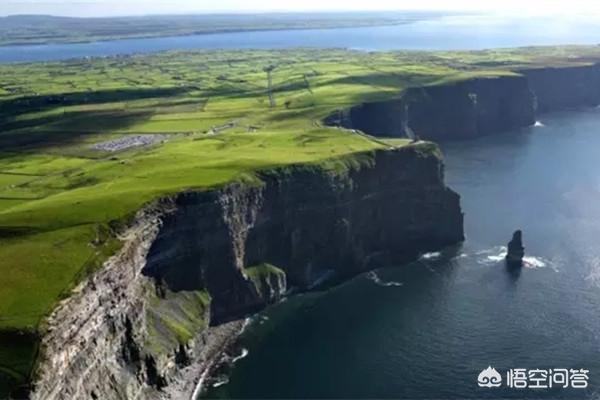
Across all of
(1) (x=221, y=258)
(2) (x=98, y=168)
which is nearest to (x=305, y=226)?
(1) (x=221, y=258)

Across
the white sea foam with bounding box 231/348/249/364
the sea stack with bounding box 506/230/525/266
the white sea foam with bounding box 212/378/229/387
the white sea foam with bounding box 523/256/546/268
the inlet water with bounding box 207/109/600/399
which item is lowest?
the white sea foam with bounding box 212/378/229/387

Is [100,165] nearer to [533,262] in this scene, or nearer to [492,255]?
[492,255]

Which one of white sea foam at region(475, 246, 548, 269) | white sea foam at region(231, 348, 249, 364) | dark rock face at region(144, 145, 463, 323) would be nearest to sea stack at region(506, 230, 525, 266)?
white sea foam at region(475, 246, 548, 269)

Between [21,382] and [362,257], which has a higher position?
[21,382]

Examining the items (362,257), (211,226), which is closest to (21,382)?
(211,226)

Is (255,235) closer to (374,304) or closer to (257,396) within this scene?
(374,304)

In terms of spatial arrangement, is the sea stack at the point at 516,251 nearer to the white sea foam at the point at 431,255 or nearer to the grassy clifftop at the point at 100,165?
the white sea foam at the point at 431,255

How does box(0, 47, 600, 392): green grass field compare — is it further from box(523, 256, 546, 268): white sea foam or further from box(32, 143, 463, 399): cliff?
box(523, 256, 546, 268): white sea foam
